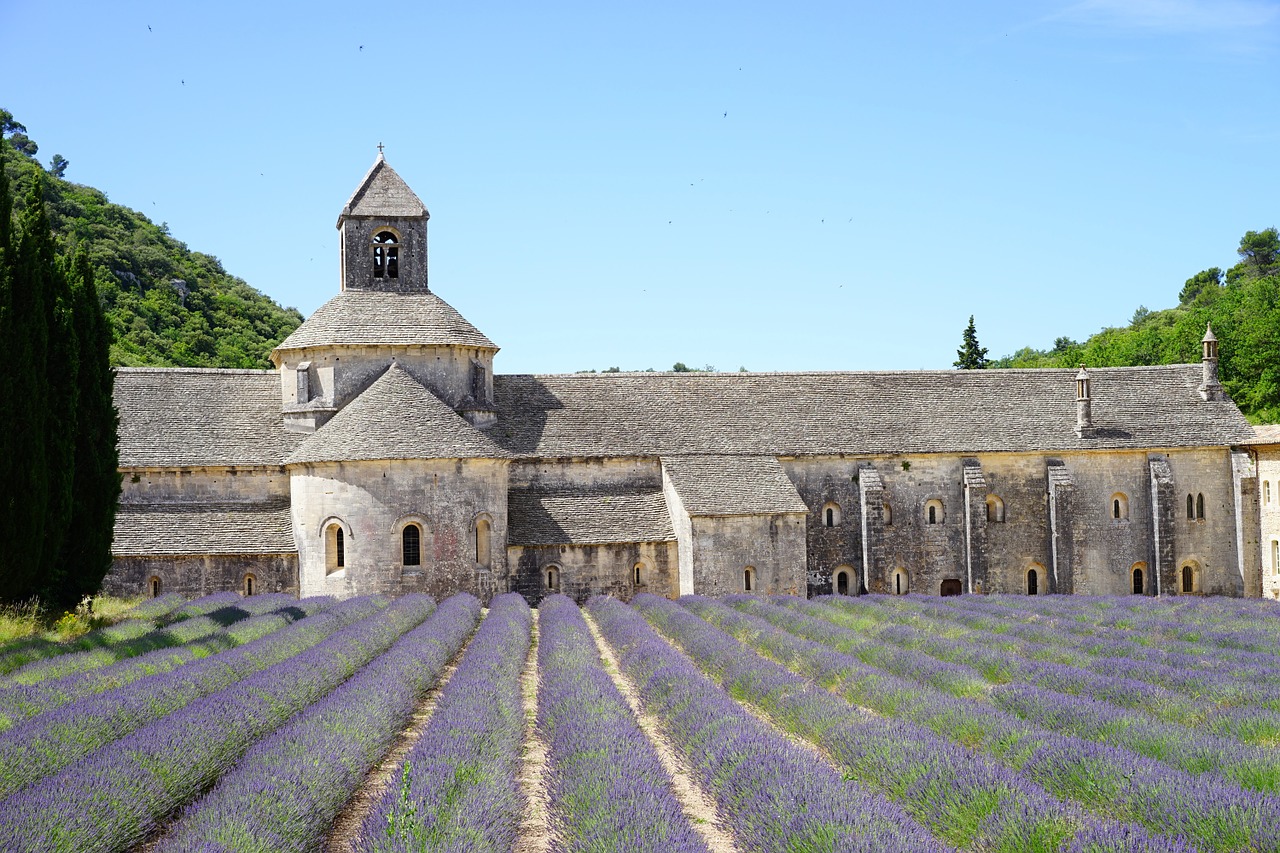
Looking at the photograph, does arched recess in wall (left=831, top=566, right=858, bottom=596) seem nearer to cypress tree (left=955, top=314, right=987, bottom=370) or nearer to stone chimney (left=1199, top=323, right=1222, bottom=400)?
stone chimney (left=1199, top=323, right=1222, bottom=400)

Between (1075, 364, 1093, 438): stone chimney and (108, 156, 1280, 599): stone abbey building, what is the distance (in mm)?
85

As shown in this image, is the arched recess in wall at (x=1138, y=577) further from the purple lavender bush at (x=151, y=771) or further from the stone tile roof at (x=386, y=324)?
the purple lavender bush at (x=151, y=771)

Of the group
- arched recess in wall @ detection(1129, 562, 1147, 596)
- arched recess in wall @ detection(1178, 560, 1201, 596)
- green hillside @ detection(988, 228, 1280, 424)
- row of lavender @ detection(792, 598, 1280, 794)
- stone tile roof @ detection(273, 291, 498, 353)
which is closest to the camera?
row of lavender @ detection(792, 598, 1280, 794)

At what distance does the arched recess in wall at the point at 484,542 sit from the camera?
107 feet

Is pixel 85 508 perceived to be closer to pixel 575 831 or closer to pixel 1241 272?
pixel 575 831

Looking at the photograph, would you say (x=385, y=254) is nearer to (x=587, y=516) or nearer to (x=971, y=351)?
(x=587, y=516)

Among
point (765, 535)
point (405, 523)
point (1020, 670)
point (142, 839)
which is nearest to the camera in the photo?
point (142, 839)

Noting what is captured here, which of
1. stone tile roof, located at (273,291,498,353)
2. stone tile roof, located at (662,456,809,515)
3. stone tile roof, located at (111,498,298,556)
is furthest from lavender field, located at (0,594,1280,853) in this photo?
stone tile roof, located at (273,291,498,353)

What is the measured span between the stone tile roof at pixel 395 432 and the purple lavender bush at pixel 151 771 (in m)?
15.3

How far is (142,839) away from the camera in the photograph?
988cm

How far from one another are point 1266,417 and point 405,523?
4554 centimetres

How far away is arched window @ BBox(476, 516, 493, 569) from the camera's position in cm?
3269

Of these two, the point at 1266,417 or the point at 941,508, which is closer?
the point at 941,508

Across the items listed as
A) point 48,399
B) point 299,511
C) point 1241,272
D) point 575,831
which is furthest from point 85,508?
point 1241,272
